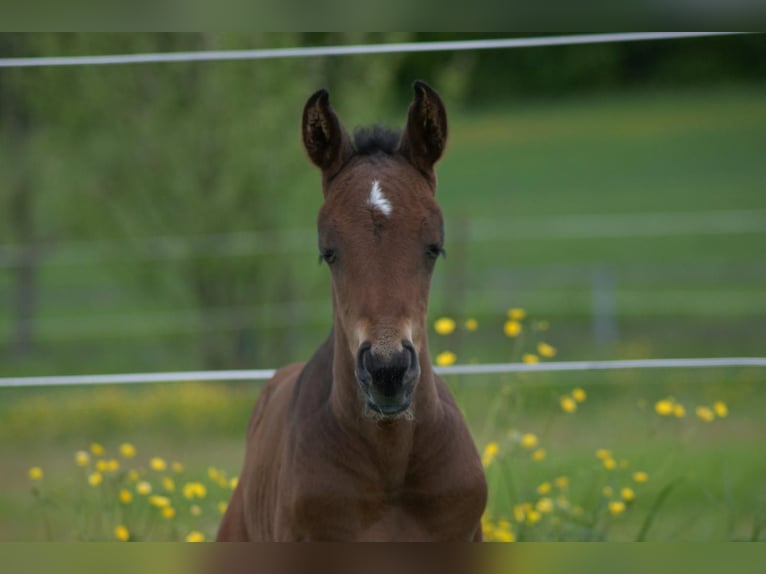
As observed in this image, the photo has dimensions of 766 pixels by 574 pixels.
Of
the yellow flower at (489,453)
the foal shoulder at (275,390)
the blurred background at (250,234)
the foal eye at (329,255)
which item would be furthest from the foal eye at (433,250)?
the yellow flower at (489,453)

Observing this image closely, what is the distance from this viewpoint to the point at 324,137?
142 inches

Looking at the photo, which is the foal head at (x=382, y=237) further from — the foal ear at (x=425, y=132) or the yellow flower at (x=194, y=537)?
the yellow flower at (x=194, y=537)

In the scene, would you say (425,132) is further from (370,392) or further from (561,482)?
(561,482)

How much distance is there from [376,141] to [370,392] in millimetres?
910

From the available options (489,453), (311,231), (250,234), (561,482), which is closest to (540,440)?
(561,482)

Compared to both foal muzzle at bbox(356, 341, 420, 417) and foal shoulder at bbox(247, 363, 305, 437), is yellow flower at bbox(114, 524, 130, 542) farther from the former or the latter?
foal muzzle at bbox(356, 341, 420, 417)

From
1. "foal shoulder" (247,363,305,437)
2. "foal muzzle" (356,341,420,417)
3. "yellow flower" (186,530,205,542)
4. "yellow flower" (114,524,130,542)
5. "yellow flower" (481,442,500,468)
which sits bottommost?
"yellow flower" (186,530,205,542)

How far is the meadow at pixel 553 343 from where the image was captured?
5.42 m

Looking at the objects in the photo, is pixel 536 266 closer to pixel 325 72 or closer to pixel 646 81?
pixel 325 72

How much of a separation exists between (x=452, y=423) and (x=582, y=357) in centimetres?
997

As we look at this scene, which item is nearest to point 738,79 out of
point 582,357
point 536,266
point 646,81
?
point 646,81

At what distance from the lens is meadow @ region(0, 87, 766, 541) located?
5.42 m

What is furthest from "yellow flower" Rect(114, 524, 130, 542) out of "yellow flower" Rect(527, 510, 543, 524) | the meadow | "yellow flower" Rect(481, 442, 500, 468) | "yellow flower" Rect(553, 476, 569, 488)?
"yellow flower" Rect(553, 476, 569, 488)

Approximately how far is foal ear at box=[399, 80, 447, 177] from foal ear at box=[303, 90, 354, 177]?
192 millimetres
